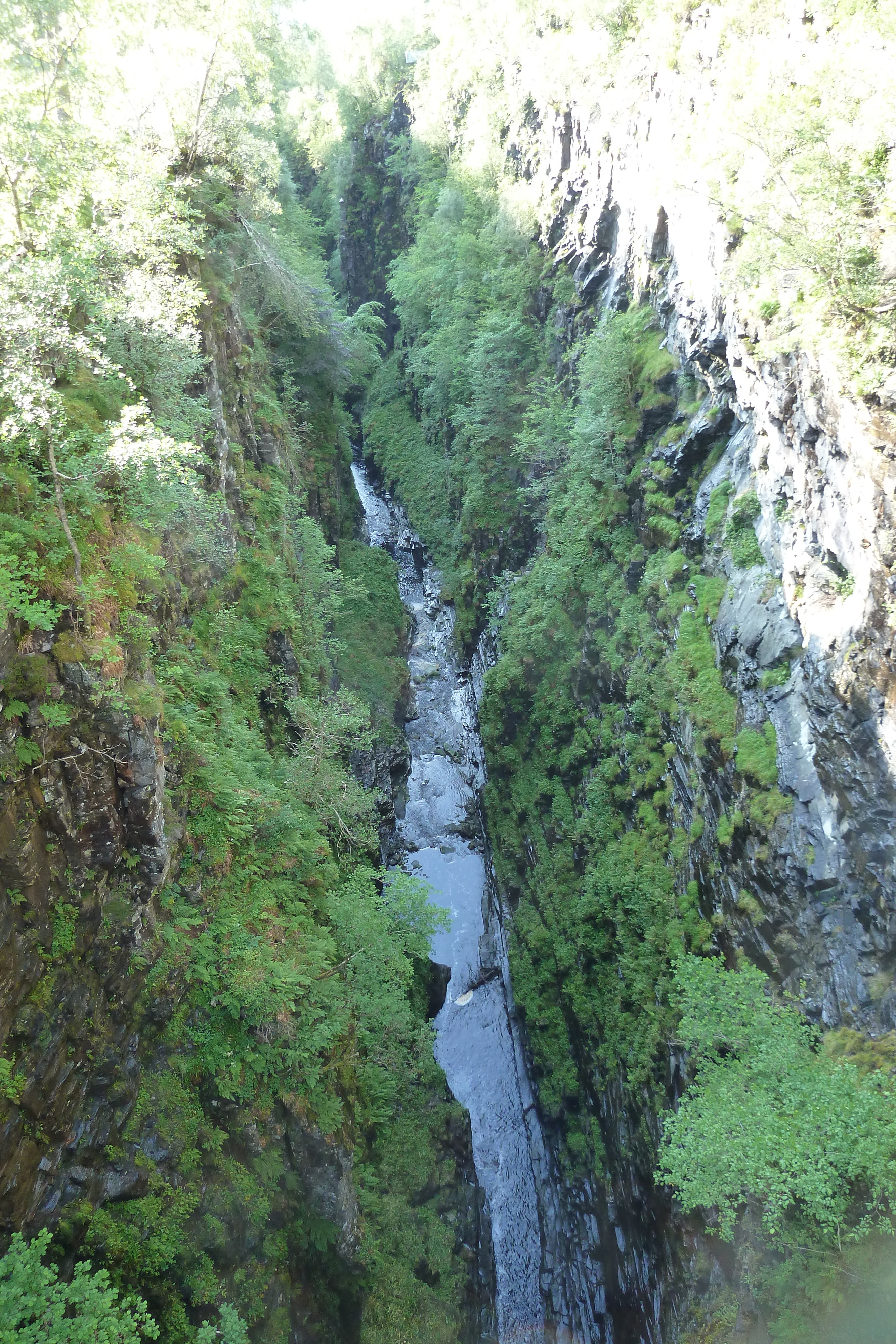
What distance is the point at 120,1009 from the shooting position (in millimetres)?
9500

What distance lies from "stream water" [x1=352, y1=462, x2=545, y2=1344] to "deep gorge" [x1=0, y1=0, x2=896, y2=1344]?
159 millimetres

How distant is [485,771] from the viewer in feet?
95.4

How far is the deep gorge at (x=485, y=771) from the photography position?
9.34 metres

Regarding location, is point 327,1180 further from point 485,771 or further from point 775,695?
point 485,771

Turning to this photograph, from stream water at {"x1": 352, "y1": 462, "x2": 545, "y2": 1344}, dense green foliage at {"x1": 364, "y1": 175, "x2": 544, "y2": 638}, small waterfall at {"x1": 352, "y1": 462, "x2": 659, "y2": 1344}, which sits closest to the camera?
small waterfall at {"x1": 352, "y1": 462, "x2": 659, "y2": 1344}

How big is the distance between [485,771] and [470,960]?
7956 millimetres

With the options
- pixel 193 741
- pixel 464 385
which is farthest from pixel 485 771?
pixel 464 385

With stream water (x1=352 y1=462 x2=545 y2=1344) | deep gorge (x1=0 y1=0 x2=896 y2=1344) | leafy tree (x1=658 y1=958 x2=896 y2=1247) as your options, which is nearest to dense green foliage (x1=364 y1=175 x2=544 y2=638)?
stream water (x1=352 y1=462 x2=545 y2=1344)

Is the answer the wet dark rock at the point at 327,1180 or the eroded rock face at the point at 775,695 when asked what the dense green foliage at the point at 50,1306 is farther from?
the eroded rock face at the point at 775,695

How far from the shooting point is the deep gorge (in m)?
9.34

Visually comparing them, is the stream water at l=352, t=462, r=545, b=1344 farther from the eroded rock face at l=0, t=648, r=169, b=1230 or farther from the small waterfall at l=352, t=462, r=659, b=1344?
the eroded rock face at l=0, t=648, r=169, b=1230

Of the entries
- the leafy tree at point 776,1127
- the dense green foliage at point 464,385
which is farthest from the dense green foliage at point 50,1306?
the dense green foliage at point 464,385

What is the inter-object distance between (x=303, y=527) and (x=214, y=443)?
5871mm

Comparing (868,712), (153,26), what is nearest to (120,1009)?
(868,712)
